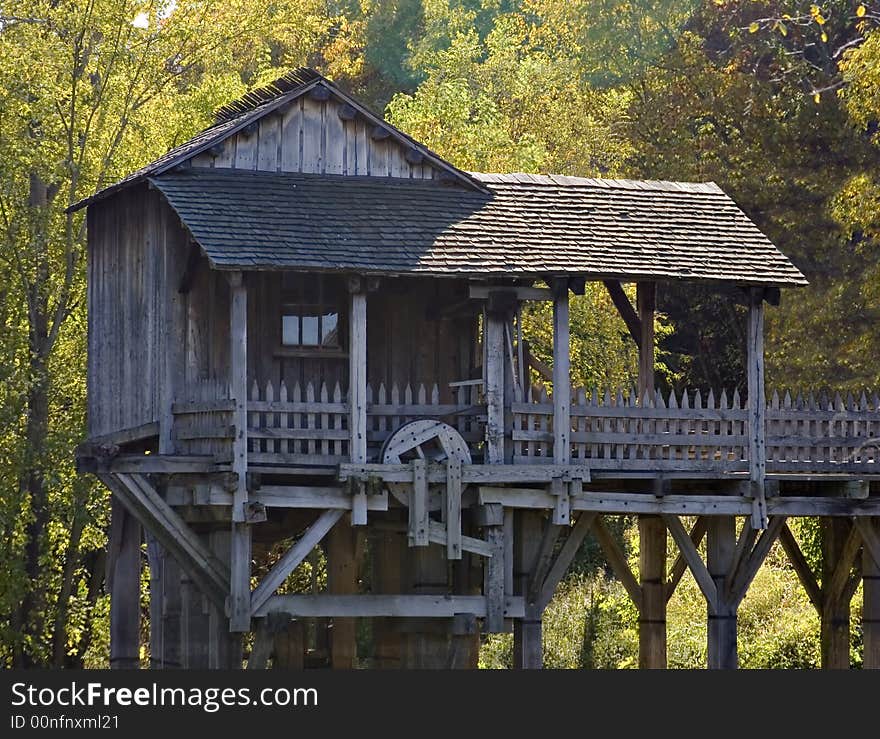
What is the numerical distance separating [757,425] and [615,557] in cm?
360

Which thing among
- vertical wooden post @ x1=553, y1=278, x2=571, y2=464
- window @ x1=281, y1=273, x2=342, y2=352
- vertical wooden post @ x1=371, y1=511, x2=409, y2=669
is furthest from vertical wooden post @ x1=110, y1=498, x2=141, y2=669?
vertical wooden post @ x1=553, y1=278, x2=571, y2=464

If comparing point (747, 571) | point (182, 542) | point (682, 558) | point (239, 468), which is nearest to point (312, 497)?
point (239, 468)

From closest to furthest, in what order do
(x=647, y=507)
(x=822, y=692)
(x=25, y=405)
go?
(x=822, y=692) < (x=647, y=507) < (x=25, y=405)

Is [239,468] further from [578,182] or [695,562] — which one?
[578,182]

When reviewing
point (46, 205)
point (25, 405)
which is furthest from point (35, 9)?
point (25, 405)

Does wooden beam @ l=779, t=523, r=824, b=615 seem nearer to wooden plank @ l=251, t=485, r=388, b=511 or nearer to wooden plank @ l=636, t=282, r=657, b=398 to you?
wooden plank @ l=636, t=282, r=657, b=398

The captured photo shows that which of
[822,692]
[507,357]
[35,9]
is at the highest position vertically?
[35,9]

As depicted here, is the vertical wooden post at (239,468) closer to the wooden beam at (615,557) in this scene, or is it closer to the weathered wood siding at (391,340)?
the weathered wood siding at (391,340)

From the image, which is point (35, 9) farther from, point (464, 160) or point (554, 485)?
point (554, 485)

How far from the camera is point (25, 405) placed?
3325 cm

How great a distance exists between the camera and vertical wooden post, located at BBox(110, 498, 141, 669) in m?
27.6

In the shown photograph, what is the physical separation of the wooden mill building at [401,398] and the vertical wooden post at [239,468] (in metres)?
0.03

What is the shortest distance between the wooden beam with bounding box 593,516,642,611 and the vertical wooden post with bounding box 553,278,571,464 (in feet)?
9.03

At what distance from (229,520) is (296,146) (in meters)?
4.87
